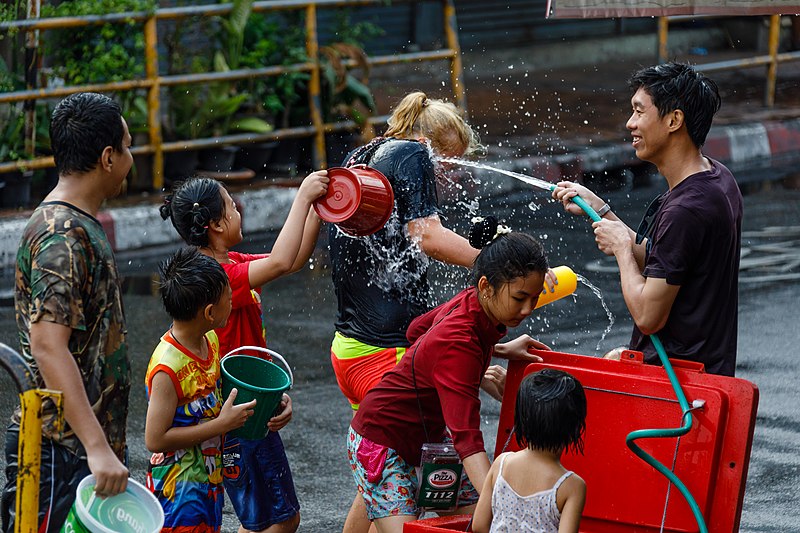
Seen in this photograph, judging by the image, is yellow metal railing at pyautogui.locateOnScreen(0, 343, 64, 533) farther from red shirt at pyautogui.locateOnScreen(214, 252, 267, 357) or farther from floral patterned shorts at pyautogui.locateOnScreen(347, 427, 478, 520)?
red shirt at pyautogui.locateOnScreen(214, 252, 267, 357)

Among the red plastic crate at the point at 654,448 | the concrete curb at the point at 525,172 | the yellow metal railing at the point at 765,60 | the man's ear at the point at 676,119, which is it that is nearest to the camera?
the red plastic crate at the point at 654,448

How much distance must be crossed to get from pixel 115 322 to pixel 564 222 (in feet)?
23.4

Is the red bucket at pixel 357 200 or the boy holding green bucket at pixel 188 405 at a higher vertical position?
the red bucket at pixel 357 200

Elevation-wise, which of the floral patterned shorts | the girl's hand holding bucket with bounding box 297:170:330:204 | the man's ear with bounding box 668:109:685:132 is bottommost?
the floral patterned shorts

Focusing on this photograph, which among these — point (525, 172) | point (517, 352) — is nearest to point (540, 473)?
point (517, 352)

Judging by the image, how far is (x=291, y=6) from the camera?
36.0 ft

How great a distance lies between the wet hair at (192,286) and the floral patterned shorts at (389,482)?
0.62 metres

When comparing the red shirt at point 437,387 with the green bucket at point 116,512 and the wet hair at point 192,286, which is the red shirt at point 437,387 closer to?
the wet hair at point 192,286

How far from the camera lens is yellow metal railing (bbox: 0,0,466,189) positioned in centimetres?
970

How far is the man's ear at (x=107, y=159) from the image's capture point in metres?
3.30

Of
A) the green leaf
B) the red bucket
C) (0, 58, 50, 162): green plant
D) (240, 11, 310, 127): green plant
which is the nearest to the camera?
the red bucket

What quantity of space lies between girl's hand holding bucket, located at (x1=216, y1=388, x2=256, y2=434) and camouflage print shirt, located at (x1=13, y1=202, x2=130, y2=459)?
1.06ft

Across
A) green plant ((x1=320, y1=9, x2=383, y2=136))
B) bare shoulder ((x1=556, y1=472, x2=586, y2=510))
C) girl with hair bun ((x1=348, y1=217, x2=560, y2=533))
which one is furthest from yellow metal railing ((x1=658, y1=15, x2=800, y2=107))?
bare shoulder ((x1=556, y1=472, x2=586, y2=510))

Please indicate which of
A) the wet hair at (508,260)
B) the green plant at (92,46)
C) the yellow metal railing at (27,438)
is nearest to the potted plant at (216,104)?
the green plant at (92,46)
